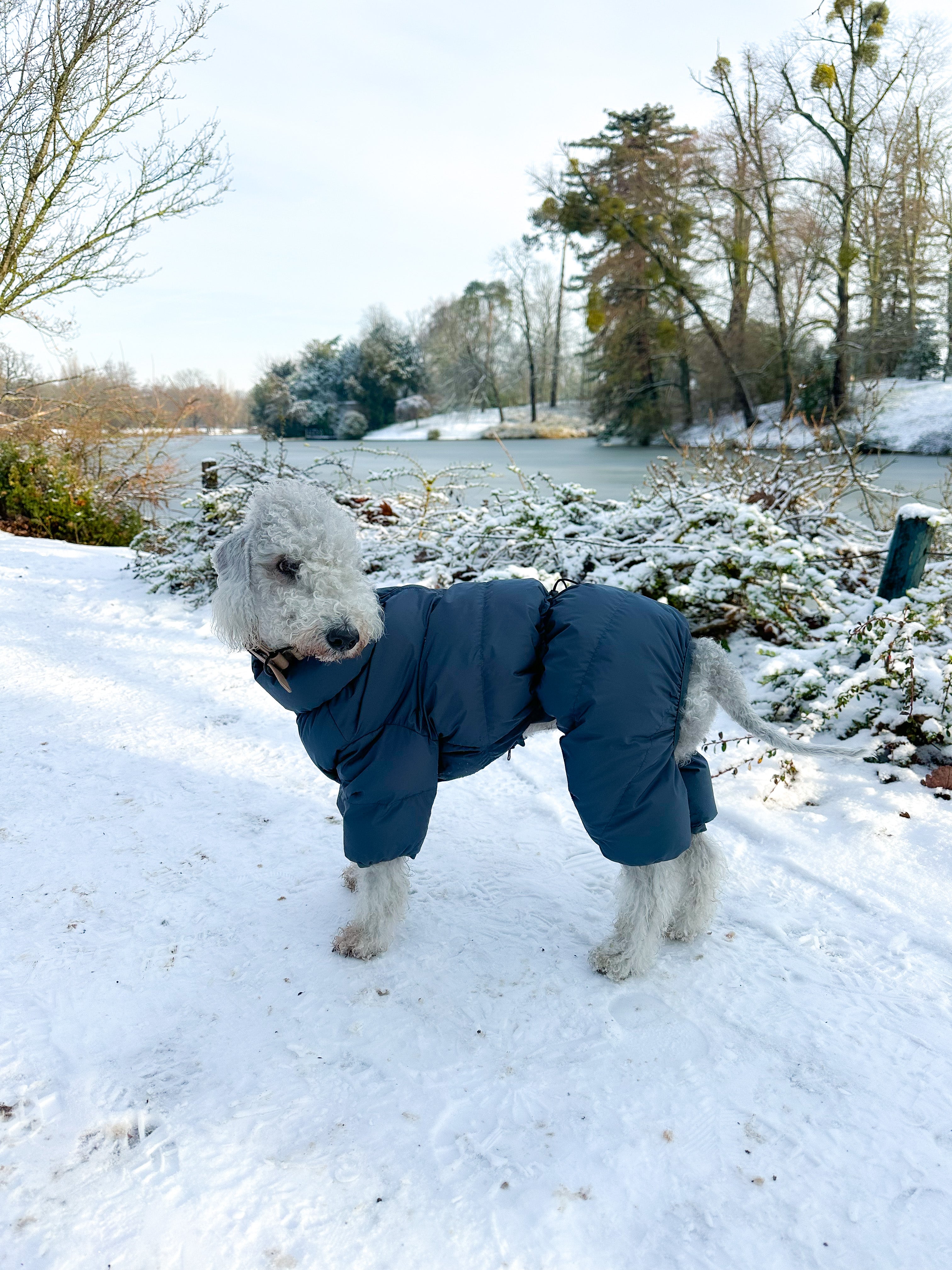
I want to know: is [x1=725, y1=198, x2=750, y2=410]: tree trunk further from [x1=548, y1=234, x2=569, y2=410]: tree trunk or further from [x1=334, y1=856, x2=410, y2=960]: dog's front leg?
[x1=334, y1=856, x2=410, y2=960]: dog's front leg

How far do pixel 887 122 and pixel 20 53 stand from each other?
16.3m

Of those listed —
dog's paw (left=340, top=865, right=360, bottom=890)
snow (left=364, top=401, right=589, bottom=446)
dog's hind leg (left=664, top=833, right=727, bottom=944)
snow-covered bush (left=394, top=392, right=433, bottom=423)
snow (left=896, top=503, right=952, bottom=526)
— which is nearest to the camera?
dog's hind leg (left=664, top=833, right=727, bottom=944)

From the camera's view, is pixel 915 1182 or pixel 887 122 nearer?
pixel 915 1182

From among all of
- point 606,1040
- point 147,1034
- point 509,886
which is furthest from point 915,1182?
point 147,1034

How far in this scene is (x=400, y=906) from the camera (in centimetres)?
255

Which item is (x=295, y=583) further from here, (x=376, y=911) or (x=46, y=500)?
(x=46, y=500)

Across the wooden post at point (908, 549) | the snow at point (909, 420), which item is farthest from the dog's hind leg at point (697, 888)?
the snow at point (909, 420)

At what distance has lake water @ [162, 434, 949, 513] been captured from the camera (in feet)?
29.9

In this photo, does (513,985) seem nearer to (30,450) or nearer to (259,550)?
(259,550)

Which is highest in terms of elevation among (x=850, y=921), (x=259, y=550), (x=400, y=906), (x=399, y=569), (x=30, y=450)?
(x=30, y=450)

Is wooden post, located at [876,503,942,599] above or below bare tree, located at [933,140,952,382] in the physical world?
below

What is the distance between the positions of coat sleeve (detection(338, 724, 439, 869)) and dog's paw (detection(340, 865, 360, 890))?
50 centimetres

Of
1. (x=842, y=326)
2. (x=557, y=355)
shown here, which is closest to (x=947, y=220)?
(x=842, y=326)

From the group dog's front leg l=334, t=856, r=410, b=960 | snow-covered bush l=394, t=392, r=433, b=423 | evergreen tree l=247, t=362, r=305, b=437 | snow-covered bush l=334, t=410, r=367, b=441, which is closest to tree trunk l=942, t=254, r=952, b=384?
evergreen tree l=247, t=362, r=305, b=437
